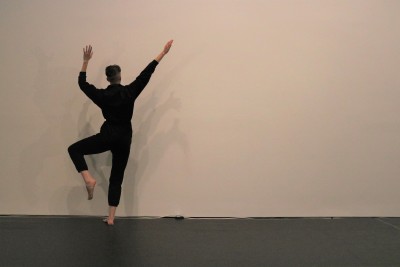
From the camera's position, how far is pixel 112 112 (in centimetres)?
262

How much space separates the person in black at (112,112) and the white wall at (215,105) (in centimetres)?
33

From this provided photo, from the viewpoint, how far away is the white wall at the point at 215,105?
2939 mm

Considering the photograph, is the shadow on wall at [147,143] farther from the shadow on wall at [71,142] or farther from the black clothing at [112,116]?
the black clothing at [112,116]

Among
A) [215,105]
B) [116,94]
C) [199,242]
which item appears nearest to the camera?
[199,242]

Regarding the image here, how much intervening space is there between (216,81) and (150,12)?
2.53ft

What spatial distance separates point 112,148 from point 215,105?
2.96ft

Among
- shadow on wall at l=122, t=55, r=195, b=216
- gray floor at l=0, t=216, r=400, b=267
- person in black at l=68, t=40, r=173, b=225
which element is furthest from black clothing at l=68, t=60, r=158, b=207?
gray floor at l=0, t=216, r=400, b=267

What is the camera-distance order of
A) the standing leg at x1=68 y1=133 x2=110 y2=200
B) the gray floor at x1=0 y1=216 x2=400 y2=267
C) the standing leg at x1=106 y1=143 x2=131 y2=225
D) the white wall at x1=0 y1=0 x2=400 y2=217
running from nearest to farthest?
the gray floor at x1=0 y1=216 x2=400 y2=267 → the standing leg at x1=68 y1=133 x2=110 y2=200 → the standing leg at x1=106 y1=143 x2=131 y2=225 → the white wall at x1=0 y1=0 x2=400 y2=217

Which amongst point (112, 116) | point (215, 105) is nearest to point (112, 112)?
point (112, 116)

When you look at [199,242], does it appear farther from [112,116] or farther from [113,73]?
[113,73]

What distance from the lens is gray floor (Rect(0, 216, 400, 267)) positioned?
2088 millimetres

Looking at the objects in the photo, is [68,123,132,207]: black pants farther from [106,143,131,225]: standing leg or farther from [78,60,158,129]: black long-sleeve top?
[78,60,158,129]: black long-sleeve top

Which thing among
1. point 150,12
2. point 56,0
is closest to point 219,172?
point 150,12

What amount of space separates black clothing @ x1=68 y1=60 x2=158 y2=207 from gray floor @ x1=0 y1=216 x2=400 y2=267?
54cm
